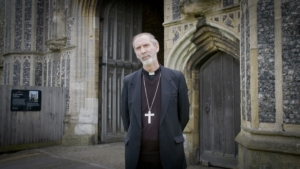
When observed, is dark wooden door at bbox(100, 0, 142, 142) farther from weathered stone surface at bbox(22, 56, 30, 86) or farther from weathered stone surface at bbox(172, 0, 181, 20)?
weathered stone surface at bbox(172, 0, 181, 20)

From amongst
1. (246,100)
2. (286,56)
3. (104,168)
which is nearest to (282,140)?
(246,100)

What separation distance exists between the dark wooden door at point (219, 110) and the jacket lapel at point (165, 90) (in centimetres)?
360

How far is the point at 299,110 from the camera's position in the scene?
4012 millimetres

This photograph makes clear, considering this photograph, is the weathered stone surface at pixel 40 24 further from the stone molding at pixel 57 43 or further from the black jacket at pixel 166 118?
the black jacket at pixel 166 118

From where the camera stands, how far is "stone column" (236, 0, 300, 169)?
4062 mm

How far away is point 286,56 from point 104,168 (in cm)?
385

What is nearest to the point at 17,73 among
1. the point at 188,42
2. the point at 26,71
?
the point at 26,71

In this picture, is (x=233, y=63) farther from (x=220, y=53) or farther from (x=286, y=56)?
(x=286, y=56)

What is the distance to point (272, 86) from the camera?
425 centimetres

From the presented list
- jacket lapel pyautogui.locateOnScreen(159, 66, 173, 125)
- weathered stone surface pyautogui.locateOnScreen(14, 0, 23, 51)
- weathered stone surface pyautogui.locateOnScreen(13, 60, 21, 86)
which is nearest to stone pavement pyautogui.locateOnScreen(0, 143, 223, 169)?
weathered stone surface pyautogui.locateOnScreen(13, 60, 21, 86)

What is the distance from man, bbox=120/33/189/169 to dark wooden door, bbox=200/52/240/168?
3.54m

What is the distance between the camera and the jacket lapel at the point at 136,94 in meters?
2.51

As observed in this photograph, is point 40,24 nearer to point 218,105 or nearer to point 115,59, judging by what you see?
point 115,59

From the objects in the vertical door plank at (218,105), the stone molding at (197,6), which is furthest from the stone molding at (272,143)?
the stone molding at (197,6)
